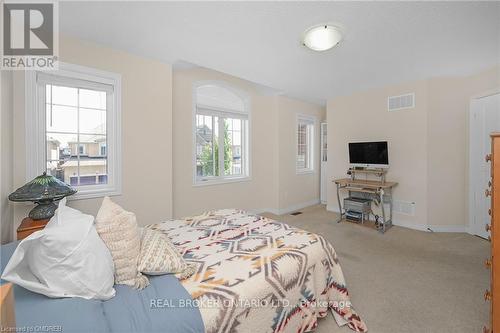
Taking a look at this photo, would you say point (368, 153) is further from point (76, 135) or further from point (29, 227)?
point (29, 227)

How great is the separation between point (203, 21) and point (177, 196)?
7.97ft

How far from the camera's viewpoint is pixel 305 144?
17.9ft

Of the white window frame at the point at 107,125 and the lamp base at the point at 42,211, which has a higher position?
the white window frame at the point at 107,125

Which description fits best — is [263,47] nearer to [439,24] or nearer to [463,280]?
[439,24]

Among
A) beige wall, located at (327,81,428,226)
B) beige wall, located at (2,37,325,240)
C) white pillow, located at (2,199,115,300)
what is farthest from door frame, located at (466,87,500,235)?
white pillow, located at (2,199,115,300)

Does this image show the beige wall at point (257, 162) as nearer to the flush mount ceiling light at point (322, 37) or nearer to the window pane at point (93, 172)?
the window pane at point (93, 172)

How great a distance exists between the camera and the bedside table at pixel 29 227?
1.70m

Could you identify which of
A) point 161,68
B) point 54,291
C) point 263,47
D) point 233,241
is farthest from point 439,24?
point 54,291

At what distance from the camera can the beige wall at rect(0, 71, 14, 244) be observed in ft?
5.69

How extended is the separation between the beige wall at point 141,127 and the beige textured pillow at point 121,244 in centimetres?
161

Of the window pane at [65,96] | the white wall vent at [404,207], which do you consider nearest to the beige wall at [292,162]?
the white wall vent at [404,207]

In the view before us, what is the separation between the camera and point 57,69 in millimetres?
2242

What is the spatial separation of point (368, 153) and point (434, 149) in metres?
0.95

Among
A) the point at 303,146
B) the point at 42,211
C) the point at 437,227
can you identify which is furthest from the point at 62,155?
the point at 437,227
